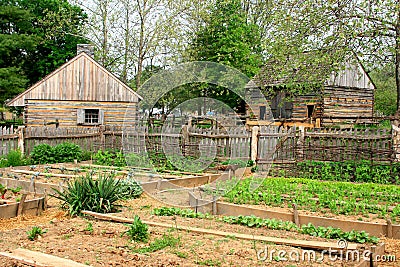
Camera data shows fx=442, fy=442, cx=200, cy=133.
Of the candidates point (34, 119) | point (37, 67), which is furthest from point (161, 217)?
point (37, 67)

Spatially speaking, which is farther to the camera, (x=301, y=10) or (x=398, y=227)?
(x=301, y=10)

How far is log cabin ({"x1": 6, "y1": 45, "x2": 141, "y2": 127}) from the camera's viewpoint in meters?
23.4

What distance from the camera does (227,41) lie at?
97.6ft

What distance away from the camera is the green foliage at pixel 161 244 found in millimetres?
5336

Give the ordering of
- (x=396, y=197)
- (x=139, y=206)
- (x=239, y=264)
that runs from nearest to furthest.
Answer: (x=239, y=264)
(x=139, y=206)
(x=396, y=197)

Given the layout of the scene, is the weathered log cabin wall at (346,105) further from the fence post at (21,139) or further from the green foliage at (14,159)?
the green foliage at (14,159)

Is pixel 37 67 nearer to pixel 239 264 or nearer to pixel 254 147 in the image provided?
pixel 254 147

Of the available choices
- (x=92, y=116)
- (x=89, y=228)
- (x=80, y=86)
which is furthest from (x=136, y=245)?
(x=92, y=116)

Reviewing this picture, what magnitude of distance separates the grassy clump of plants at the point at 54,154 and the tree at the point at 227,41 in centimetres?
1361

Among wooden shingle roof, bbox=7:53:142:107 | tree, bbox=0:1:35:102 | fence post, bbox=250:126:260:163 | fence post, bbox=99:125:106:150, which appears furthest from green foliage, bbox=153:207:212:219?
tree, bbox=0:1:35:102

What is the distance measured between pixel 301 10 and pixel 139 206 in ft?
35.2

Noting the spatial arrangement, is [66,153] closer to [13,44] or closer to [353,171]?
[353,171]

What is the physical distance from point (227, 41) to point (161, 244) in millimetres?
25487

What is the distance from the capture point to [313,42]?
16.5 meters
